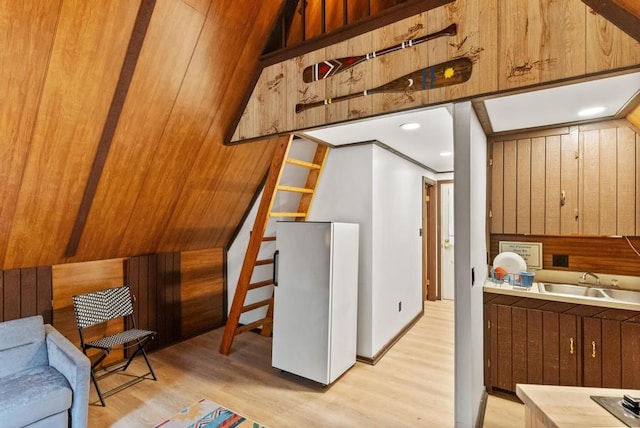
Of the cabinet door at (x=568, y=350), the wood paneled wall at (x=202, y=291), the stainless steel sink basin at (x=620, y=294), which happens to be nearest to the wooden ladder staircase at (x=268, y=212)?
the wood paneled wall at (x=202, y=291)

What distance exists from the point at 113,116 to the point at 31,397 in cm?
178

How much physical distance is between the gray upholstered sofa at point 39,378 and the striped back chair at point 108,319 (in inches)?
10.9

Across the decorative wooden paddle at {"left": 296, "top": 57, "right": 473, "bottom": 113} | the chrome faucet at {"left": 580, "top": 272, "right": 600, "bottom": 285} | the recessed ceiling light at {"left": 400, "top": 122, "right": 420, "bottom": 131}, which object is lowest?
the chrome faucet at {"left": 580, "top": 272, "right": 600, "bottom": 285}

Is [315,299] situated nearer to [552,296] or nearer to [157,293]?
[552,296]

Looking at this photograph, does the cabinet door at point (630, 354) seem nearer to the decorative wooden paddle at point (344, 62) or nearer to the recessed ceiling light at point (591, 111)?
the recessed ceiling light at point (591, 111)

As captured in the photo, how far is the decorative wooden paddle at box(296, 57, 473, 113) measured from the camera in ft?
5.83

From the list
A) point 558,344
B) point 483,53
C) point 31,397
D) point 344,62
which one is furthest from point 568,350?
point 31,397

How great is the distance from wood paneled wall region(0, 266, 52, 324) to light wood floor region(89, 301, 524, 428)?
0.86 metres

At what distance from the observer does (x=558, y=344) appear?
2305 mm

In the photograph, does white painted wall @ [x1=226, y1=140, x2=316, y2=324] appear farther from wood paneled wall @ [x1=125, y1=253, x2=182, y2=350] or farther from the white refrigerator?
the white refrigerator

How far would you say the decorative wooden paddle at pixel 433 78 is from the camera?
5.83 ft

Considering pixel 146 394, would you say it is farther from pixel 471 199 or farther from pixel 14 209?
pixel 471 199

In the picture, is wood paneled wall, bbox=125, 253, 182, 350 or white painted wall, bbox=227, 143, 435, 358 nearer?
white painted wall, bbox=227, 143, 435, 358

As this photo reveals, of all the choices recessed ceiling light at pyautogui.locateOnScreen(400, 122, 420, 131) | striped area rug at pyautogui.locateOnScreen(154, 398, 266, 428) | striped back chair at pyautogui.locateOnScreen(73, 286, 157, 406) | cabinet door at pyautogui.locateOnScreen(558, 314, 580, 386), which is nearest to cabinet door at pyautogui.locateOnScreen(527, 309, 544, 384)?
cabinet door at pyautogui.locateOnScreen(558, 314, 580, 386)
